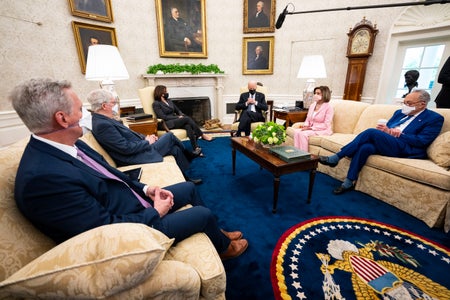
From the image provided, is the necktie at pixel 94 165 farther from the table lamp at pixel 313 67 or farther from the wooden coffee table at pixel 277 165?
the table lamp at pixel 313 67

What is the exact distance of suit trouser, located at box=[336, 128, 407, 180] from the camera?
2.20 metres

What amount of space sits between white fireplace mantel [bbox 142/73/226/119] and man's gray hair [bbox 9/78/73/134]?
4.20m

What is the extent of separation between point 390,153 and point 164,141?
2507 millimetres

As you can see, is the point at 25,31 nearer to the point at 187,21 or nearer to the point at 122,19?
the point at 122,19

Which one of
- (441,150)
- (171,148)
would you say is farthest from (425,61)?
(171,148)

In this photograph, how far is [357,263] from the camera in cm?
149

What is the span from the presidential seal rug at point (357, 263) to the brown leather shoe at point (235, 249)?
0.23m

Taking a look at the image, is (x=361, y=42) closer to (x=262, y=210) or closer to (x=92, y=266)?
(x=262, y=210)

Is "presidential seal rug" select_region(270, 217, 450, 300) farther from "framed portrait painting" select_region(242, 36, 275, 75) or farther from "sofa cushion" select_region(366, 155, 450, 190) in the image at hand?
"framed portrait painting" select_region(242, 36, 275, 75)

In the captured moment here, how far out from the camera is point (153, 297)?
30.3 inches

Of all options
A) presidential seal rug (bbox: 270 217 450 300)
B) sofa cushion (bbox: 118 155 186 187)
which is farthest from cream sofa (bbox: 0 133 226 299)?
sofa cushion (bbox: 118 155 186 187)

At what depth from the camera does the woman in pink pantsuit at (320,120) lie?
10.2ft

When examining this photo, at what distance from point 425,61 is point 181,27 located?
5.30m

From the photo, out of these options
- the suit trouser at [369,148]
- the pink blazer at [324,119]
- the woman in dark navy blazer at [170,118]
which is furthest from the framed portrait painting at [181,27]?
the suit trouser at [369,148]
